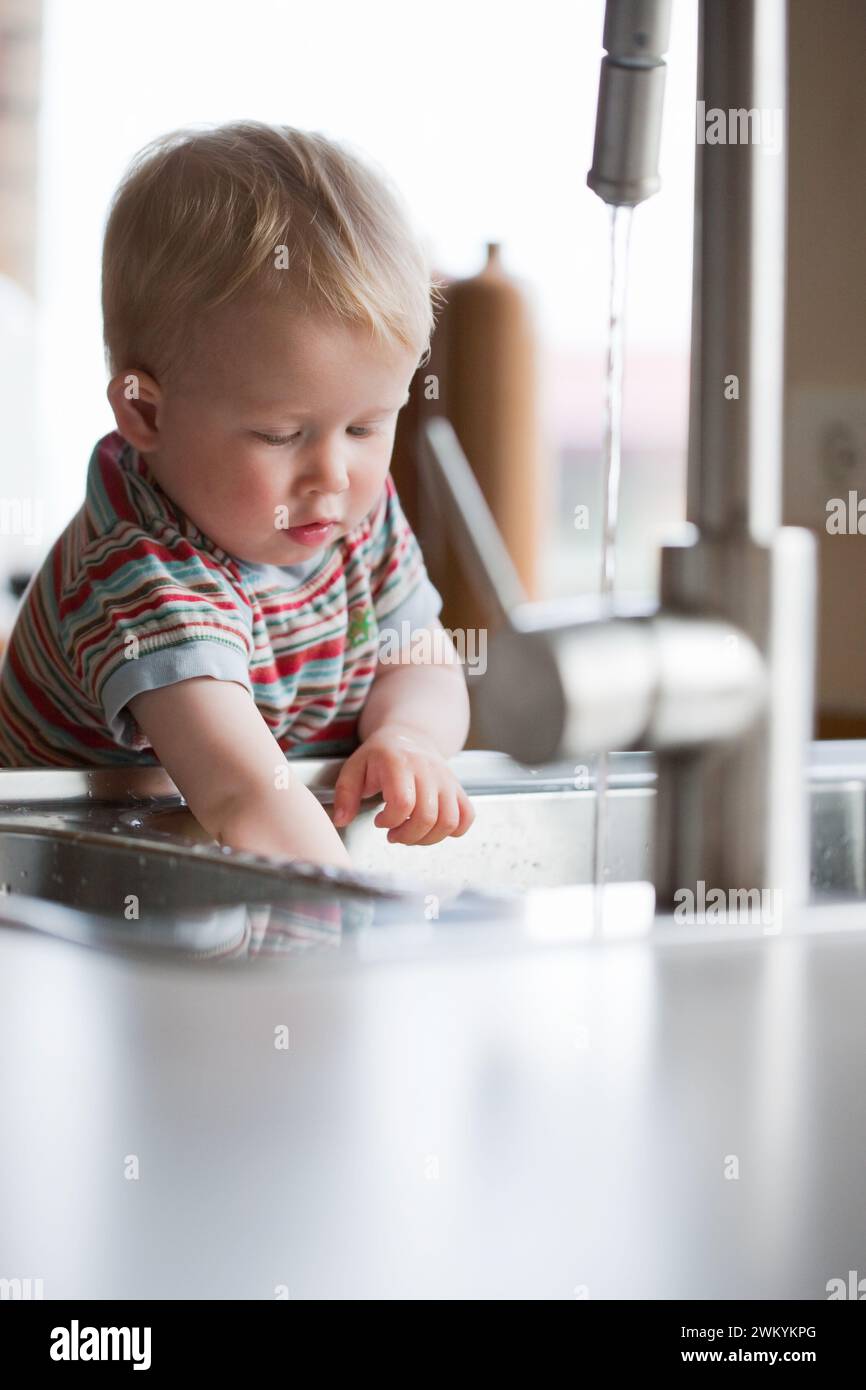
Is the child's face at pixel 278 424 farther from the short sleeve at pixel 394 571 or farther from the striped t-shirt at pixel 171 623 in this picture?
the short sleeve at pixel 394 571

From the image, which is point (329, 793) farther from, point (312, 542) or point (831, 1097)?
point (831, 1097)

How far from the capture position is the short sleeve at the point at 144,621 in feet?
2.38

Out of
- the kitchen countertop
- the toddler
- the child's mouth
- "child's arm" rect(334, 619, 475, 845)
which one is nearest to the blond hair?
the toddler

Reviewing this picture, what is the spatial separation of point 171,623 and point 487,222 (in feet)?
3.50

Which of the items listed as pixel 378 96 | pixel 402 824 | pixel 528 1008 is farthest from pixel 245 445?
pixel 378 96

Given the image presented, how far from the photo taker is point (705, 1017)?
0.39m

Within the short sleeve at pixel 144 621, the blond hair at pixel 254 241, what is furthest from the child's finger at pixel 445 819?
the blond hair at pixel 254 241

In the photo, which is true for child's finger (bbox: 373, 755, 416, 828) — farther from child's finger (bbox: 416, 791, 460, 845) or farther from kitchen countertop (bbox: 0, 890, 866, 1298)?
kitchen countertop (bbox: 0, 890, 866, 1298)

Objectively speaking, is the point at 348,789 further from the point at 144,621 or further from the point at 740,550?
the point at 740,550

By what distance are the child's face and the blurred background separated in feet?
0.40

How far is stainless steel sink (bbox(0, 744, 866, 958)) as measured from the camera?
0.39 m

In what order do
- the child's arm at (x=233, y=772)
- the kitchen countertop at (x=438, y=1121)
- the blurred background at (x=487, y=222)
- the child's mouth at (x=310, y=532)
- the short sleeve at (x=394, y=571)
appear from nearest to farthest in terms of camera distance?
the kitchen countertop at (x=438, y=1121) → the child's arm at (x=233, y=772) → the child's mouth at (x=310, y=532) → the short sleeve at (x=394, y=571) → the blurred background at (x=487, y=222)

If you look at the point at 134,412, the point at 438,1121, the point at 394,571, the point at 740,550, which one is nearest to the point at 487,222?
the point at 394,571

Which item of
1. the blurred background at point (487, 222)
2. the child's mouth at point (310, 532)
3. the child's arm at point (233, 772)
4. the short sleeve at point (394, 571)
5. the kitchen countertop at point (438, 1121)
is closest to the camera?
the kitchen countertop at point (438, 1121)
